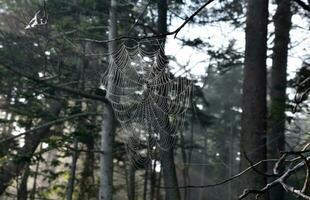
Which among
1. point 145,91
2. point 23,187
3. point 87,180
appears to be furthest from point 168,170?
point 87,180

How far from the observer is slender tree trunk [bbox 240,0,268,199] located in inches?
318

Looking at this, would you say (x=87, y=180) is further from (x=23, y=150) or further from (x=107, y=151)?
(x=107, y=151)

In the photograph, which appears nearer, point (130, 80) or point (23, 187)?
point (130, 80)

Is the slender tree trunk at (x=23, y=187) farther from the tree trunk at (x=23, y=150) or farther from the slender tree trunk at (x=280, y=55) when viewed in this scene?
the slender tree trunk at (x=280, y=55)

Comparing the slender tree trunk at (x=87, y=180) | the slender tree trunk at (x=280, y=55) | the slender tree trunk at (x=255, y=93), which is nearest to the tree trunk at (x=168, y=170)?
the slender tree trunk at (x=280, y=55)

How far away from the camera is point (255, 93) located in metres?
8.45

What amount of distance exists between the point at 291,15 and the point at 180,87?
5805 mm

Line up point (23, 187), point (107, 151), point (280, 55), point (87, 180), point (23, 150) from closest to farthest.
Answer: point (107, 151), point (23, 150), point (280, 55), point (23, 187), point (87, 180)

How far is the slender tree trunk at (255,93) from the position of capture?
808 cm

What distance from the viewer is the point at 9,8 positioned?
11.1m

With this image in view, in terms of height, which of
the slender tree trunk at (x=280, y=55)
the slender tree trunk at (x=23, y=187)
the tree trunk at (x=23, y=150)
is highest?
the slender tree trunk at (x=280, y=55)

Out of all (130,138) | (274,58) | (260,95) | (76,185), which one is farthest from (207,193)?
(260,95)

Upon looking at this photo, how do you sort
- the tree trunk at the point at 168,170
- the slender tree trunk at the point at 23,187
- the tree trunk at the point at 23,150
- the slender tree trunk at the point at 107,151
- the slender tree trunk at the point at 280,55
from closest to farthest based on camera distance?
the slender tree trunk at the point at 107,151 < the tree trunk at the point at 168,170 < the slender tree trunk at the point at 280,55 < the tree trunk at the point at 23,150 < the slender tree trunk at the point at 23,187

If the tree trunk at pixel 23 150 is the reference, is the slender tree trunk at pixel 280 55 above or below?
above
